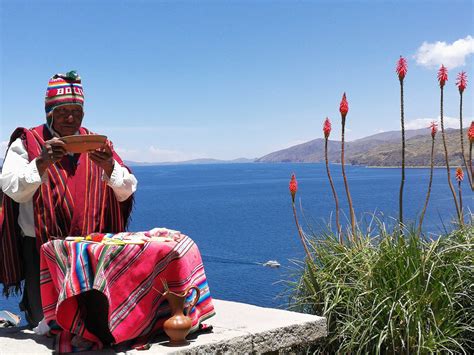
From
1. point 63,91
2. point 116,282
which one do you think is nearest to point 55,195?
point 63,91

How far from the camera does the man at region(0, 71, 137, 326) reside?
3.63 metres

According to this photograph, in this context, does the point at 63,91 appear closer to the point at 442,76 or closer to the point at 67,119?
the point at 67,119

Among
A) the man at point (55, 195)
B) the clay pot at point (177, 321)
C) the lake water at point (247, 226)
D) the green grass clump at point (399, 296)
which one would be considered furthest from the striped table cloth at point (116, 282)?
the lake water at point (247, 226)

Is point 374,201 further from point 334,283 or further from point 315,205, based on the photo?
point 334,283

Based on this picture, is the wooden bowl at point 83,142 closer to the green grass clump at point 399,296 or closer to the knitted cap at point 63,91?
the knitted cap at point 63,91

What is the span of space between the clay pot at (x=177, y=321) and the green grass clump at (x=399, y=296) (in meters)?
1.28

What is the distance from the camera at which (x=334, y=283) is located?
446 centimetres

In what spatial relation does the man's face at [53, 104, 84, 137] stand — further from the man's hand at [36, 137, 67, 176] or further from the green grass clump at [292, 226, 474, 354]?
the green grass clump at [292, 226, 474, 354]

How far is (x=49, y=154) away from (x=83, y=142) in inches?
7.6

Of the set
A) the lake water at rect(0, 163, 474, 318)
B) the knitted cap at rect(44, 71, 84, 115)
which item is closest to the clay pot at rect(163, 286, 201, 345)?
the knitted cap at rect(44, 71, 84, 115)

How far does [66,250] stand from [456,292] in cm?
266

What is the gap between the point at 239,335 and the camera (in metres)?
3.68

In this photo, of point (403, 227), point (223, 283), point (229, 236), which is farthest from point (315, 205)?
point (403, 227)

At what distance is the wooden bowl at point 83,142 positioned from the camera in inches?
135
